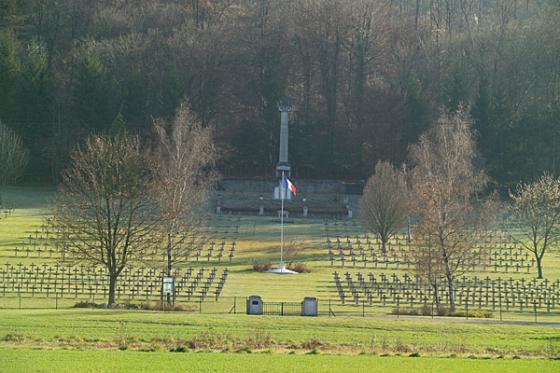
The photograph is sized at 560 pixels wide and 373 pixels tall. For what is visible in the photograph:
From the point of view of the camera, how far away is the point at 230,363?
98.8ft

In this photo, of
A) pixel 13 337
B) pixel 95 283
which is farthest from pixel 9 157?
pixel 13 337

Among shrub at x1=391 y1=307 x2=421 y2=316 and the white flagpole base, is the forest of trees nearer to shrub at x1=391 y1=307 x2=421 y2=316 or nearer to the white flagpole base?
the white flagpole base

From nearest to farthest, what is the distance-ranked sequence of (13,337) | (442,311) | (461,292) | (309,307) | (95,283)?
(13,337) → (309,307) → (442,311) → (95,283) → (461,292)

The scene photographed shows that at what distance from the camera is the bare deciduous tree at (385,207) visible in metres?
68.2

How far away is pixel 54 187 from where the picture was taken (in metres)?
94.2

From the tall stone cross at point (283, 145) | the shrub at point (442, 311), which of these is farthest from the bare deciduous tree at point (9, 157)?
the shrub at point (442, 311)

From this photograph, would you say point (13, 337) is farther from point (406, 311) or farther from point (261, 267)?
point (261, 267)

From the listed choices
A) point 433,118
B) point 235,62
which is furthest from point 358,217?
point 235,62

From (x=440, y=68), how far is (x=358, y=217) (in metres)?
27.1

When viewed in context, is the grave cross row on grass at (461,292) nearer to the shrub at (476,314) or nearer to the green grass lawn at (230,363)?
the shrub at (476,314)

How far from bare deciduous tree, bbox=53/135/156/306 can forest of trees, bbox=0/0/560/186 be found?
39.4 metres

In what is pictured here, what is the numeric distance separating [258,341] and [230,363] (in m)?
4.60

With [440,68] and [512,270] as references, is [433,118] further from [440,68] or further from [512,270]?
[512,270]

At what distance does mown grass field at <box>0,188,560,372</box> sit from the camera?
30.1 metres
